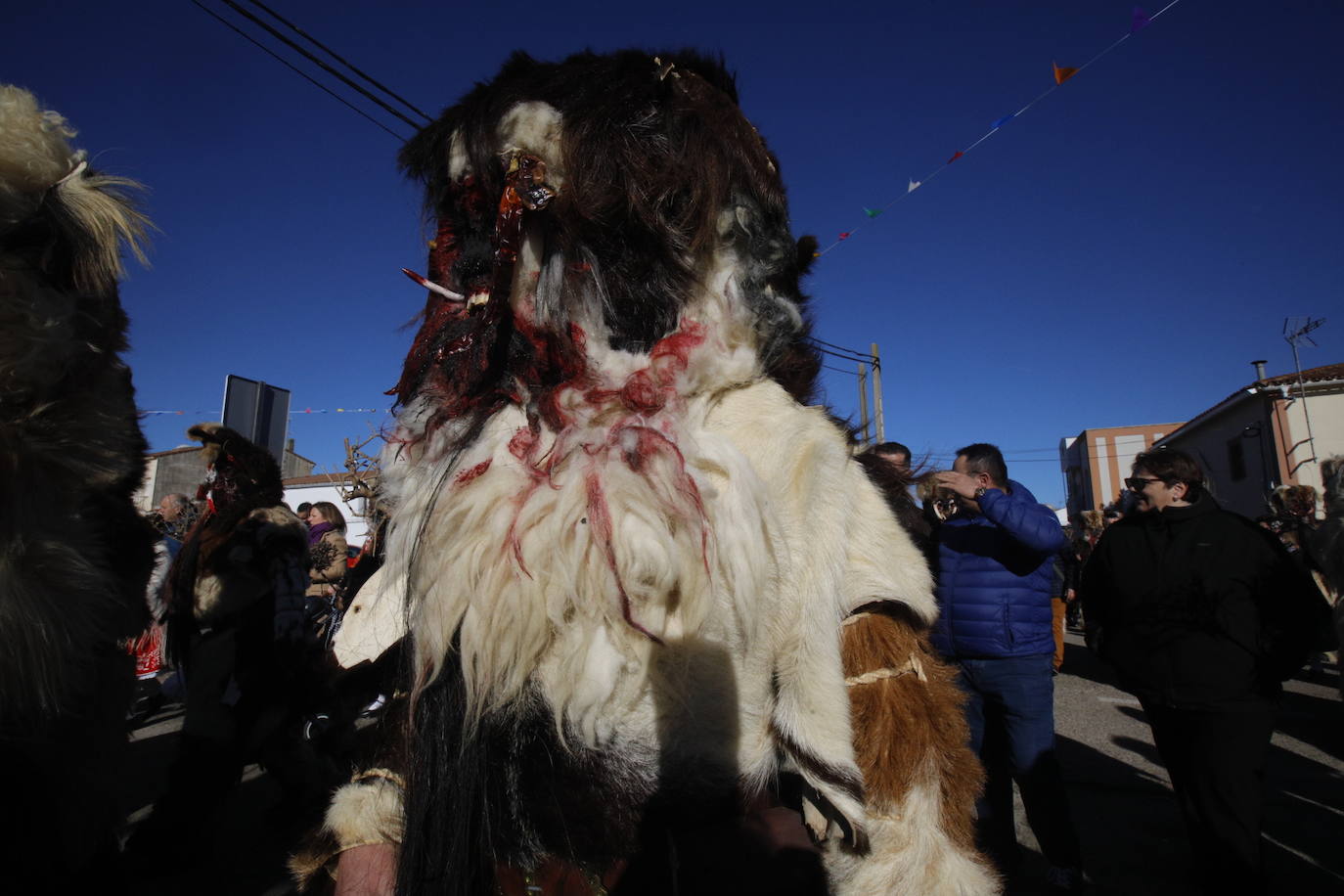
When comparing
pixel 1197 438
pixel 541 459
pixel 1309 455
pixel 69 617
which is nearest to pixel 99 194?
pixel 69 617

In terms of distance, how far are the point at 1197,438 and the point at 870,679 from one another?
2994 centimetres

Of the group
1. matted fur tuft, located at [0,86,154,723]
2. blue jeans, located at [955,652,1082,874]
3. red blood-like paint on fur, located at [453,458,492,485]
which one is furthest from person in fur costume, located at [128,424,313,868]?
blue jeans, located at [955,652,1082,874]

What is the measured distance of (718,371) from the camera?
1.20 metres

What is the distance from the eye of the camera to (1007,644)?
322 centimetres

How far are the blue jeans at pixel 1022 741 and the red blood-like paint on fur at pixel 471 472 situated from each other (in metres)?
2.93

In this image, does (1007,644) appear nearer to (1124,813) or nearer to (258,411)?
(1124,813)

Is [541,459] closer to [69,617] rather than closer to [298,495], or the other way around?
[69,617]

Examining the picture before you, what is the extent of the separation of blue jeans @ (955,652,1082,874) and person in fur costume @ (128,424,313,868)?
11.2ft

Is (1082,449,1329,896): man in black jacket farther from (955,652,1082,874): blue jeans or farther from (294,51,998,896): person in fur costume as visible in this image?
(294,51,998,896): person in fur costume

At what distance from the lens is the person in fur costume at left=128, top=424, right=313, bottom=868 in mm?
3482

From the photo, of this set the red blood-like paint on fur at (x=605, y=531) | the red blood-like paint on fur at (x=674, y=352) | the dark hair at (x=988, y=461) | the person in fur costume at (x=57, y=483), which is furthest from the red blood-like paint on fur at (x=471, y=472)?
the dark hair at (x=988, y=461)

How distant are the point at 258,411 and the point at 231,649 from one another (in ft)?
10.5

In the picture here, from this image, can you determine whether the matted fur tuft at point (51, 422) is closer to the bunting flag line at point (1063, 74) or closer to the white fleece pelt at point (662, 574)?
the white fleece pelt at point (662, 574)

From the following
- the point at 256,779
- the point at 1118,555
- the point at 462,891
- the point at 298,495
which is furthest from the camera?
the point at 298,495
